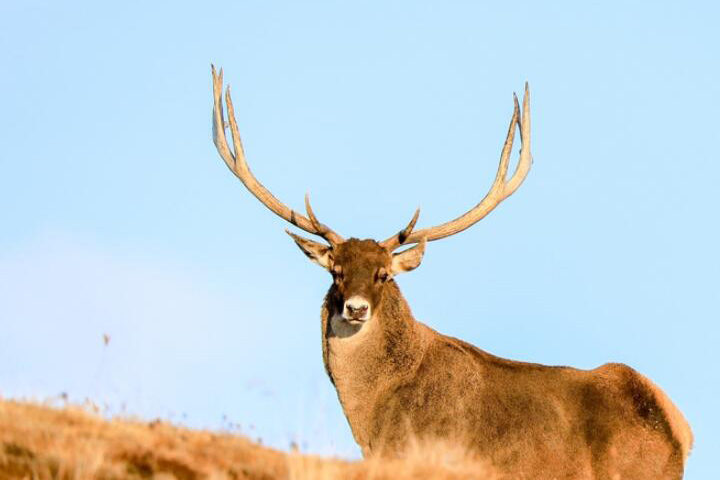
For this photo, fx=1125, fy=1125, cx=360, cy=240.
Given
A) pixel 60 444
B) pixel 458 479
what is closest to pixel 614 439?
pixel 458 479

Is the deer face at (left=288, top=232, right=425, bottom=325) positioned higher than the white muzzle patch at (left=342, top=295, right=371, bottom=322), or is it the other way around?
the deer face at (left=288, top=232, right=425, bottom=325)

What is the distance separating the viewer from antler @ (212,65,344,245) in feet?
45.2

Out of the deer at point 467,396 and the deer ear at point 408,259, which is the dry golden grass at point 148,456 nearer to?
the deer at point 467,396

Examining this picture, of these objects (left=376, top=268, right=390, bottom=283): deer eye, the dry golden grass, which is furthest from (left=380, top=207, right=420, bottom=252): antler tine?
the dry golden grass

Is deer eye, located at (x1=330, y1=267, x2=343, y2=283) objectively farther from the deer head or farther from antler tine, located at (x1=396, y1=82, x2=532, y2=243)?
antler tine, located at (x1=396, y1=82, x2=532, y2=243)

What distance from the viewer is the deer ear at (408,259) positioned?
1330cm

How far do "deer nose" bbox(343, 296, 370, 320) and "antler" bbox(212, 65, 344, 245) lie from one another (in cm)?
136

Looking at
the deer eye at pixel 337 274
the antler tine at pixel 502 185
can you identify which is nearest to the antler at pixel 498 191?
the antler tine at pixel 502 185

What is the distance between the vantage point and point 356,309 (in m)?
12.3

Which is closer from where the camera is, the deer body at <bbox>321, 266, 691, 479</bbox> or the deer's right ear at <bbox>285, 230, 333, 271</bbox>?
the deer body at <bbox>321, 266, 691, 479</bbox>

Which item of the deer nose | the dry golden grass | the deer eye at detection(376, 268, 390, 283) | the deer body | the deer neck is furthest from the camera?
the deer eye at detection(376, 268, 390, 283)

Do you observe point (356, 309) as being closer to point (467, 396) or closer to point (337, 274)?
point (337, 274)

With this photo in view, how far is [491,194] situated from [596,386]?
11.2 feet

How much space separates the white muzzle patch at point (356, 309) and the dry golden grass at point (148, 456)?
9.81 feet
